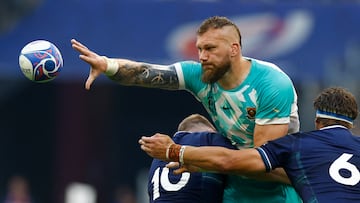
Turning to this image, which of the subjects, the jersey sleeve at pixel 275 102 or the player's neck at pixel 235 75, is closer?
the jersey sleeve at pixel 275 102

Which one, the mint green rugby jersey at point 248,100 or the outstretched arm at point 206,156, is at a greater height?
the mint green rugby jersey at point 248,100

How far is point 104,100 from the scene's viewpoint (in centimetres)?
2453

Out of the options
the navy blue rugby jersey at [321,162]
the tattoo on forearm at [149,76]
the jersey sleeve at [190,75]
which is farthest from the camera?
the jersey sleeve at [190,75]

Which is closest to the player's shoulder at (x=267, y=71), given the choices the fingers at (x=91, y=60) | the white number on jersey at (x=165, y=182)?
the white number on jersey at (x=165, y=182)

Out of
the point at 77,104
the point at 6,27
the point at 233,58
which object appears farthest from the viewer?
the point at 77,104

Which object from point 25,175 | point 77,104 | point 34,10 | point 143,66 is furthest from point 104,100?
point 143,66

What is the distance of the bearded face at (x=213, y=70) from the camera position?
34.3 ft

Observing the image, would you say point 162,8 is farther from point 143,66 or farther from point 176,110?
point 143,66

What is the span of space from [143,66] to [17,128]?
1420 centimetres

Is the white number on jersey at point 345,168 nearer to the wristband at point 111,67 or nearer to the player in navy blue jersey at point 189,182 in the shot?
the player in navy blue jersey at point 189,182

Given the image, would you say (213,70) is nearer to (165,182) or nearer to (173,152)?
(173,152)

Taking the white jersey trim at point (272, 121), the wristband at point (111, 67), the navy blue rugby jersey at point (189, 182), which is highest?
the wristband at point (111, 67)

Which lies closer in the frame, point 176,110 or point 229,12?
point 229,12

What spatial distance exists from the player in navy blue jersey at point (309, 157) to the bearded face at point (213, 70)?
0.79 metres
